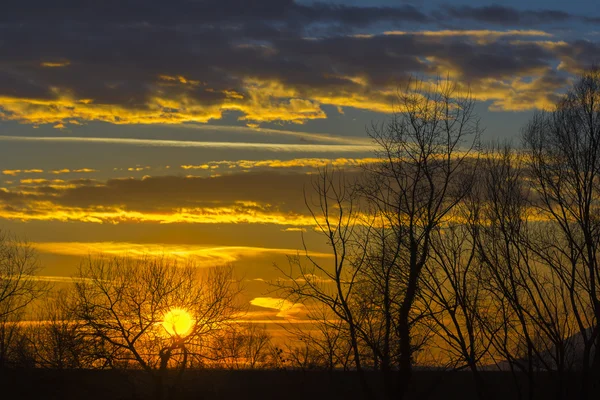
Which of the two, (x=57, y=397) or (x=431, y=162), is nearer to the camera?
(x=431, y=162)

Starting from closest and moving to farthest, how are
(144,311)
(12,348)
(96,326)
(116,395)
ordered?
(96,326) → (144,311) → (116,395) → (12,348)

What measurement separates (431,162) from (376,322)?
4.57 metres

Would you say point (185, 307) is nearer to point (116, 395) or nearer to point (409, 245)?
point (116, 395)

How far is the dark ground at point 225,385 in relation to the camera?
37.7 metres

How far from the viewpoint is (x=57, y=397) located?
41.1 metres

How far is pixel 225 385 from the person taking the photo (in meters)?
45.2

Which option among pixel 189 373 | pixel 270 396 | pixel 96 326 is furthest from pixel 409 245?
pixel 270 396

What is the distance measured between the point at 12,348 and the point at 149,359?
20.4 metres

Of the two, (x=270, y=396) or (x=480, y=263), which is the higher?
(x=480, y=263)

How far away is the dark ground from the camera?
124ft

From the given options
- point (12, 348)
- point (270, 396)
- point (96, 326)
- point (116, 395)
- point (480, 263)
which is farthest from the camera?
point (12, 348)

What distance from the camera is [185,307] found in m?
33.7

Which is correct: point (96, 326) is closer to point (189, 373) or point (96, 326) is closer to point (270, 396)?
point (189, 373)

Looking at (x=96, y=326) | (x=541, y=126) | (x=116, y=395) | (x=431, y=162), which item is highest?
(x=541, y=126)
